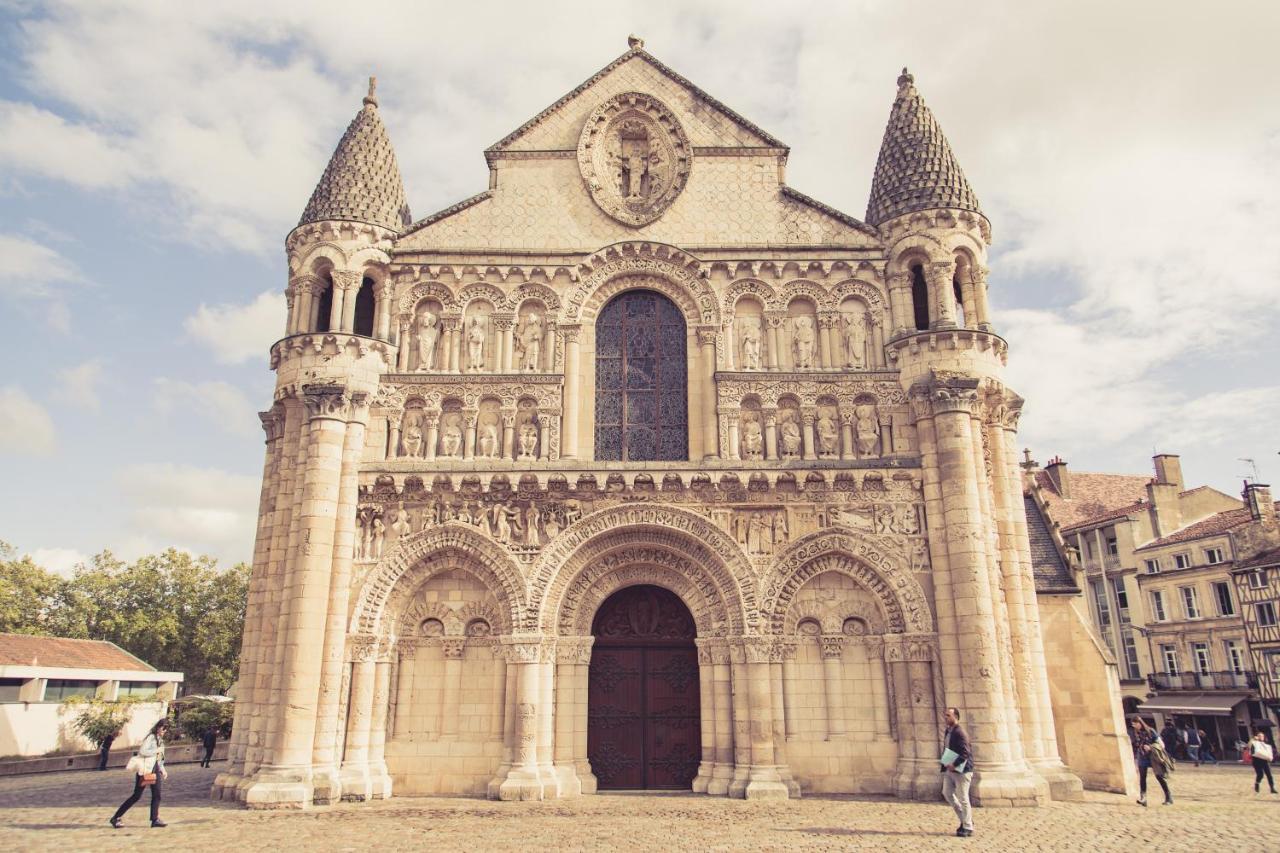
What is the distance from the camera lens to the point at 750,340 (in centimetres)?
1930

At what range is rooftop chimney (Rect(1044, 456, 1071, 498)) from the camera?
46.0 m

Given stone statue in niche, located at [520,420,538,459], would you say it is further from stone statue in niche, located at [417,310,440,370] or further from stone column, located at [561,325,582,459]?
stone statue in niche, located at [417,310,440,370]

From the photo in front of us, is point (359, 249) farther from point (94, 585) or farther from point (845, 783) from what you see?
point (94, 585)

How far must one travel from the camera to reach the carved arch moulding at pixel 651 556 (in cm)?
1727

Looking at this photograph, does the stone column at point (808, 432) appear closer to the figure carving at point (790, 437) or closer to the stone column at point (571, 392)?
the figure carving at point (790, 437)

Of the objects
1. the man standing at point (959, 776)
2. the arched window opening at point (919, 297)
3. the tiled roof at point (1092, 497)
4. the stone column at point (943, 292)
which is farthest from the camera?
the tiled roof at point (1092, 497)

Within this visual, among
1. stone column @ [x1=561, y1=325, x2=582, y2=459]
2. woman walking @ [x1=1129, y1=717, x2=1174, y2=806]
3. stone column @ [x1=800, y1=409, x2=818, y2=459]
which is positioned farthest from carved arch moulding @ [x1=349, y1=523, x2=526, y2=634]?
woman walking @ [x1=1129, y1=717, x2=1174, y2=806]

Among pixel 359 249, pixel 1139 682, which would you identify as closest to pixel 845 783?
pixel 359 249

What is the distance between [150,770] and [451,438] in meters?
8.12

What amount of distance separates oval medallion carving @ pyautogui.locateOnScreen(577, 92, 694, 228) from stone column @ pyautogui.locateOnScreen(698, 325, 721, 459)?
3.12 m

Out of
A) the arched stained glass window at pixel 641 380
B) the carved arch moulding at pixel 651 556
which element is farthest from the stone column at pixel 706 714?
the arched stained glass window at pixel 641 380

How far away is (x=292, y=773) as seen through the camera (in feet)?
50.6

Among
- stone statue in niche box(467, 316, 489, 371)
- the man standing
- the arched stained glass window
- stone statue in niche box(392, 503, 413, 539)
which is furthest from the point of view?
stone statue in niche box(467, 316, 489, 371)

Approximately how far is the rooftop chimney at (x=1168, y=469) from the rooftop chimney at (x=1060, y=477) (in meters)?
4.60
